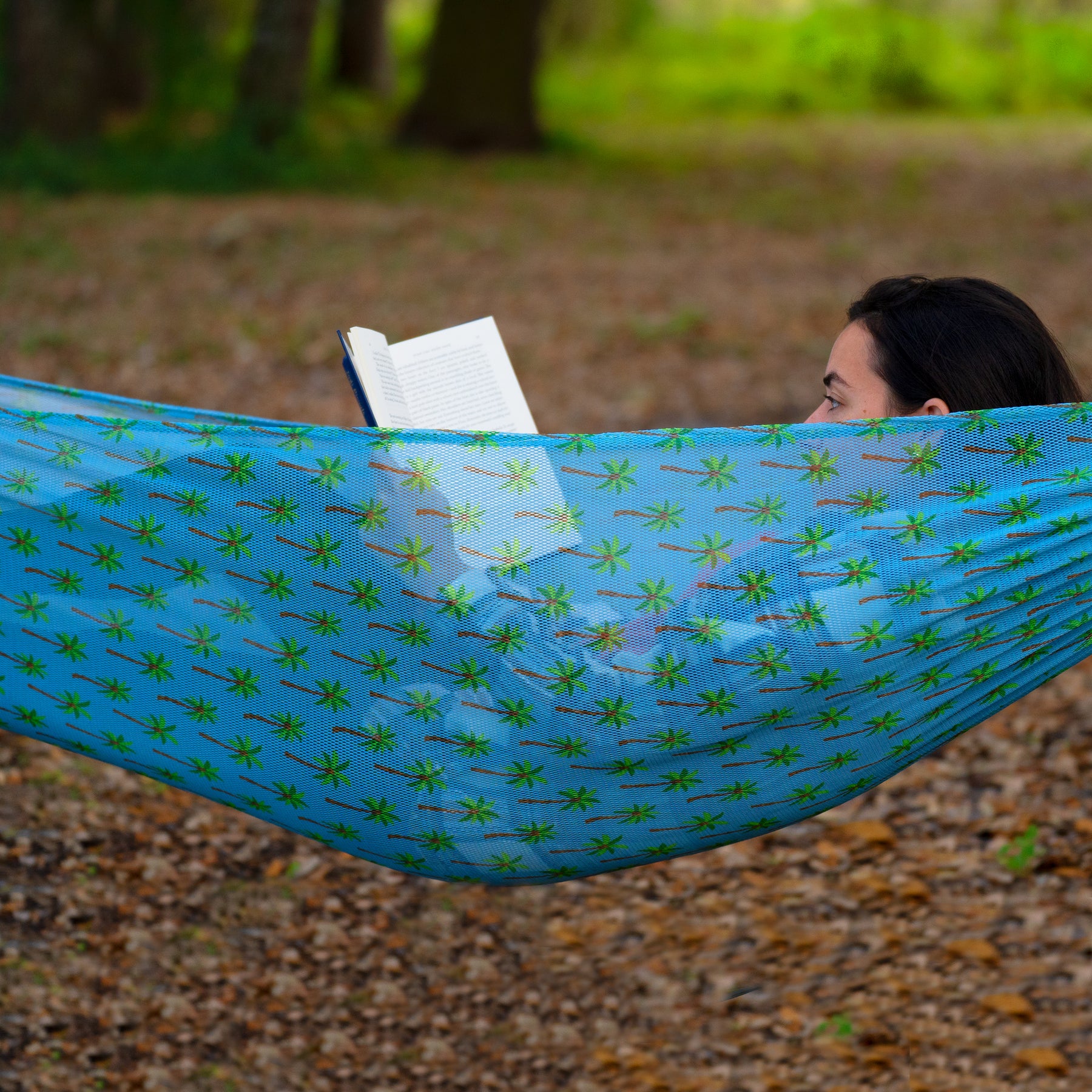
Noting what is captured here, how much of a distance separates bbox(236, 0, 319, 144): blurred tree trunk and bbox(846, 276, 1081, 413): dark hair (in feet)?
32.8

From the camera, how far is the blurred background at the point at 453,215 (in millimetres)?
7254

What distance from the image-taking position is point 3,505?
222cm

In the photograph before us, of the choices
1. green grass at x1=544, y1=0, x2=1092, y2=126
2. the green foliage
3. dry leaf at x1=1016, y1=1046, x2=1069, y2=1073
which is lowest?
dry leaf at x1=1016, y1=1046, x2=1069, y2=1073

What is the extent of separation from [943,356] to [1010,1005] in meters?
1.41

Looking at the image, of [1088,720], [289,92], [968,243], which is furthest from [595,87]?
[1088,720]

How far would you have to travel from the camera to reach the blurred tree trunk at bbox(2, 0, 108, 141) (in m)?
11.0

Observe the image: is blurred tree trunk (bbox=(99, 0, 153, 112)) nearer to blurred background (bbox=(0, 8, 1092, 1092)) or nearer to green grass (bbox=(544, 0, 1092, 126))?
blurred background (bbox=(0, 8, 1092, 1092))

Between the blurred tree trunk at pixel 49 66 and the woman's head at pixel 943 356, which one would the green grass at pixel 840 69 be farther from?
the woman's head at pixel 943 356

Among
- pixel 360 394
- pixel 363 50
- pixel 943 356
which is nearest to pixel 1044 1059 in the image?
pixel 943 356

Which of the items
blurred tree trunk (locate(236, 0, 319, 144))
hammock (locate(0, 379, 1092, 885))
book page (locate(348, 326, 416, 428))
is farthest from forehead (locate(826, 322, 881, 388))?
blurred tree trunk (locate(236, 0, 319, 144))

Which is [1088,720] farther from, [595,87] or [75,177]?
[595,87]

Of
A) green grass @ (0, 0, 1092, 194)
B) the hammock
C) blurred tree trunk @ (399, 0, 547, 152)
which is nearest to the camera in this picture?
the hammock

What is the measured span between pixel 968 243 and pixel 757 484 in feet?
28.5

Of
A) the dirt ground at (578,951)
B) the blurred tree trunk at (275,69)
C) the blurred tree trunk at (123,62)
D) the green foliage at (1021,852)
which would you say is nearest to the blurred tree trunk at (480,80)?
the blurred tree trunk at (275,69)
